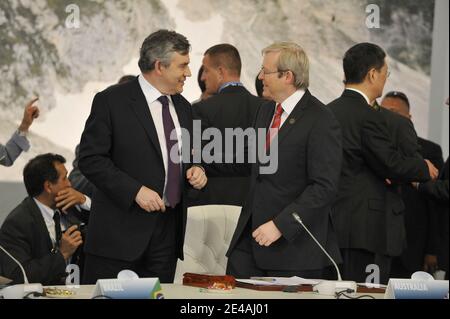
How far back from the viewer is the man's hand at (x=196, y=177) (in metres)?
4.27

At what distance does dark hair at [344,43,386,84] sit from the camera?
16.6ft

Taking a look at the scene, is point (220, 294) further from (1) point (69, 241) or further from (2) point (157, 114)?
(1) point (69, 241)

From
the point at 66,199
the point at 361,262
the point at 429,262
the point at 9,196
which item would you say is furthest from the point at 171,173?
the point at 429,262

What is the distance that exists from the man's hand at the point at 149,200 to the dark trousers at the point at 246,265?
40 centimetres

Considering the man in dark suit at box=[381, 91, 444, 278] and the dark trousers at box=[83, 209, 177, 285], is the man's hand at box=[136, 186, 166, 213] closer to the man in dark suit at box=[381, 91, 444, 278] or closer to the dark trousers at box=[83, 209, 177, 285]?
the dark trousers at box=[83, 209, 177, 285]

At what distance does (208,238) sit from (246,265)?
387 millimetres

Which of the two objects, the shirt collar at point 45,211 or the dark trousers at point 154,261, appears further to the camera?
the shirt collar at point 45,211

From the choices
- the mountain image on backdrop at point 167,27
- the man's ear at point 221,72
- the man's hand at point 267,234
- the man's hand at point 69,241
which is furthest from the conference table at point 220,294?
the mountain image on backdrop at point 167,27

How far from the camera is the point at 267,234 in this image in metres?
4.09

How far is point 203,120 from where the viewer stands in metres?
5.66

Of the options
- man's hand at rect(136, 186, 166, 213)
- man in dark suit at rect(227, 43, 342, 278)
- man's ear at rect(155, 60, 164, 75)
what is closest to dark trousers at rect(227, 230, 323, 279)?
man in dark suit at rect(227, 43, 342, 278)

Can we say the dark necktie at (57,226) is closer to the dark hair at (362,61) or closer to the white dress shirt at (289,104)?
the white dress shirt at (289,104)

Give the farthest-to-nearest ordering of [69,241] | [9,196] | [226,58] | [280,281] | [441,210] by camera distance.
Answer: [9,196] → [441,210] → [226,58] → [69,241] → [280,281]
